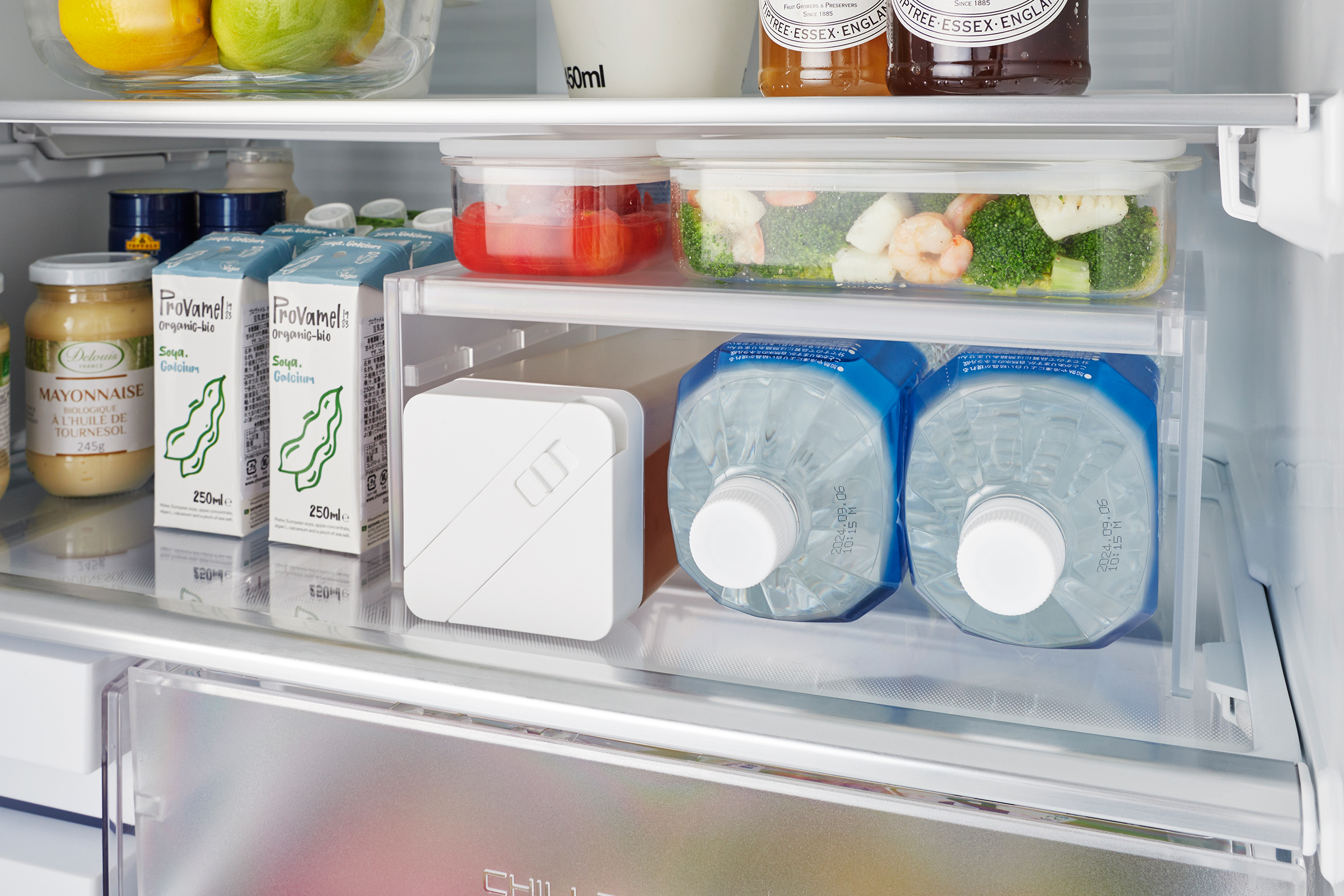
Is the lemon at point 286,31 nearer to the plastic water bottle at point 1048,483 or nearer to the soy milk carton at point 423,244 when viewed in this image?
the soy milk carton at point 423,244

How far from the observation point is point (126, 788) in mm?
909

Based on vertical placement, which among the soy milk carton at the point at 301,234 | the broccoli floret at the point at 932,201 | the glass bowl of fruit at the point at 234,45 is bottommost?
the soy milk carton at the point at 301,234

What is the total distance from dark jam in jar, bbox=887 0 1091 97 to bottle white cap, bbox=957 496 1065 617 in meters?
0.27

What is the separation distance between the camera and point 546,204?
86 centimetres

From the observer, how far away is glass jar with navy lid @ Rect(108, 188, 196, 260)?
121cm

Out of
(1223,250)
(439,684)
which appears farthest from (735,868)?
(1223,250)

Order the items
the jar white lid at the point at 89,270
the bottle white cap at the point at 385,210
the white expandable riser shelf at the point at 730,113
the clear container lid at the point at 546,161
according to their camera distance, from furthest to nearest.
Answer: the bottle white cap at the point at 385,210 < the jar white lid at the point at 89,270 < the clear container lid at the point at 546,161 < the white expandable riser shelf at the point at 730,113

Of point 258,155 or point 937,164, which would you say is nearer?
point 937,164

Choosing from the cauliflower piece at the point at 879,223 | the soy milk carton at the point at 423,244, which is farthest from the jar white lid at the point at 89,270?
the cauliflower piece at the point at 879,223

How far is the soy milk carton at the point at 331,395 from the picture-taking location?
0.96 metres

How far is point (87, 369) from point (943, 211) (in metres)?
0.83

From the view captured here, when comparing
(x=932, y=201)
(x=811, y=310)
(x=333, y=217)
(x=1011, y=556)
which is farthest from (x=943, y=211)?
(x=333, y=217)

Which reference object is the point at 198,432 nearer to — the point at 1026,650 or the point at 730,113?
the point at 730,113

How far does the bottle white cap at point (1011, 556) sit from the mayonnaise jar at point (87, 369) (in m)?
0.85
